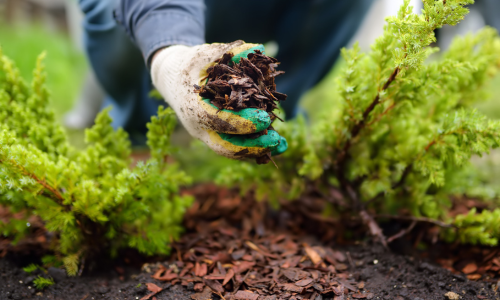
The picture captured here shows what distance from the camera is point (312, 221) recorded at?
86.1 inches

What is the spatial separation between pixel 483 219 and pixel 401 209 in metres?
0.47

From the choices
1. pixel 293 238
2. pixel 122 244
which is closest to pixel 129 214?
pixel 122 244

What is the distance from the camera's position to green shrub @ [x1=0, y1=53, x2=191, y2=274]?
55.0 inches

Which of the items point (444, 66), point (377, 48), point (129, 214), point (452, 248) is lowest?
point (452, 248)

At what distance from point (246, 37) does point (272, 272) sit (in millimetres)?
2180

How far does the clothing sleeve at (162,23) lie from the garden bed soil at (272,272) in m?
1.07

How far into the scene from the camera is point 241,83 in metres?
1.20

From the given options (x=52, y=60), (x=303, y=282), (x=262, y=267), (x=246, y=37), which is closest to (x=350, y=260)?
(x=303, y=282)

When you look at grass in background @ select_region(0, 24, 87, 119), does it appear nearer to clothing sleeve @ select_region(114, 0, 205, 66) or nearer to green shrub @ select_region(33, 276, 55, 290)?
clothing sleeve @ select_region(114, 0, 205, 66)

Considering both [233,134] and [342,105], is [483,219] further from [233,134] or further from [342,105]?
[233,134]

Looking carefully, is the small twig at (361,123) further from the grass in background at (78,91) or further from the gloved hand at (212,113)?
the gloved hand at (212,113)

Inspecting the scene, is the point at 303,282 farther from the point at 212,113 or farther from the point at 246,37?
the point at 246,37

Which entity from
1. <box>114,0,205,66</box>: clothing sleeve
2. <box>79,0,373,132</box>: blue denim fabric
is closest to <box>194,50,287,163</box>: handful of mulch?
<box>114,0,205,66</box>: clothing sleeve

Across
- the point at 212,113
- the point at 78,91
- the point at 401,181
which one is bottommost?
the point at 401,181
